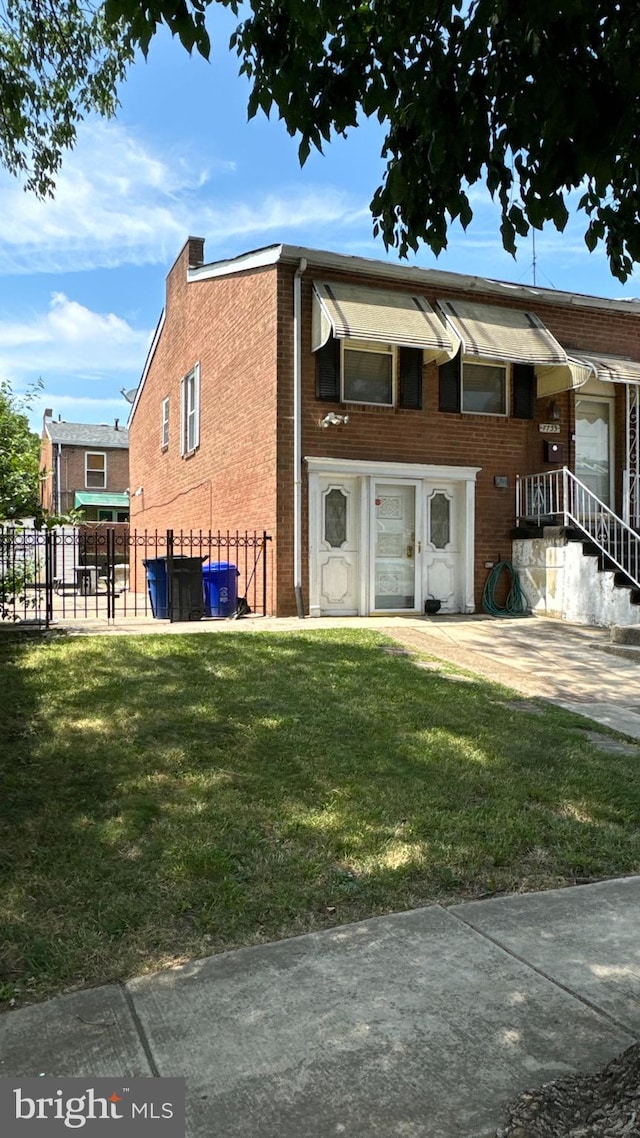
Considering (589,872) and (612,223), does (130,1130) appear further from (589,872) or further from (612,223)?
(612,223)

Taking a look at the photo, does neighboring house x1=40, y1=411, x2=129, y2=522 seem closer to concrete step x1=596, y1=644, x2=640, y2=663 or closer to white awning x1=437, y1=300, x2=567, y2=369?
white awning x1=437, y1=300, x2=567, y2=369

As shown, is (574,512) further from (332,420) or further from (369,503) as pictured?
(332,420)

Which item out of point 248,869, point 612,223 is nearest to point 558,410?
point 612,223

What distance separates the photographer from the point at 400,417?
1270cm

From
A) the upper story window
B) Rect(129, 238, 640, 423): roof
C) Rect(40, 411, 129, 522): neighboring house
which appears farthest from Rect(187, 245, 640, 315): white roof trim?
Rect(40, 411, 129, 522): neighboring house

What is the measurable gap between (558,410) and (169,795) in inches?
456

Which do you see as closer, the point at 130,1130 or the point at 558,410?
the point at 130,1130

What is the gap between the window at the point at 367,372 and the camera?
12508 mm

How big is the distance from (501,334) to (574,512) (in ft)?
10.5

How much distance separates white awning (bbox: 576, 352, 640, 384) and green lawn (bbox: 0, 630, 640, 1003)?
7.90 meters

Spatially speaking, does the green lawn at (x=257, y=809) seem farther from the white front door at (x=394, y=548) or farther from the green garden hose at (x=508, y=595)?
the green garden hose at (x=508, y=595)

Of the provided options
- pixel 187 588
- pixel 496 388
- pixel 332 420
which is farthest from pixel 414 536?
pixel 187 588

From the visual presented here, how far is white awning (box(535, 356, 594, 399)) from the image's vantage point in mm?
12633

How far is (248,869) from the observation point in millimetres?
3344
